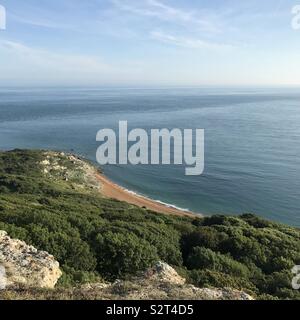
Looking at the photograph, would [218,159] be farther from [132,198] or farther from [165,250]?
[165,250]

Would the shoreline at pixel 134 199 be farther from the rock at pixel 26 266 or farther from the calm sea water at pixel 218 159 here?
the rock at pixel 26 266

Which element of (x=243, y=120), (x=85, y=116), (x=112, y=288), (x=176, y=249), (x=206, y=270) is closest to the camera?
(x=112, y=288)

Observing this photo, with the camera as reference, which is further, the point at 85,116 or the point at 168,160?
the point at 85,116

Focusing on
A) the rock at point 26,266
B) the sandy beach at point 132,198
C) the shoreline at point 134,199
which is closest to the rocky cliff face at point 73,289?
the rock at point 26,266

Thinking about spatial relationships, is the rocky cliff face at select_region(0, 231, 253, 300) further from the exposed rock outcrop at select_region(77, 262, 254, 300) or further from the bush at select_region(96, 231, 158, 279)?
the bush at select_region(96, 231, 158, 279)

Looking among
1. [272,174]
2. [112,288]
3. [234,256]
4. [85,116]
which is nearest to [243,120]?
[85,116]
